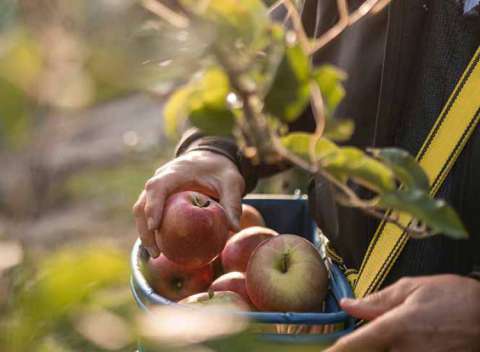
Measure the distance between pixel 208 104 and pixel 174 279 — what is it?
964 mm

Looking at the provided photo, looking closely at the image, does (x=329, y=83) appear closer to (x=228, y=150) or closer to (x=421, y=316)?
(x=421, y=316)

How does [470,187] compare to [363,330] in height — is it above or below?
above

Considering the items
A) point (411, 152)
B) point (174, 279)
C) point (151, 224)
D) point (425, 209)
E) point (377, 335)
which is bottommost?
point (174, 279)

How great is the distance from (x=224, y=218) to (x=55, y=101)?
115 centimetres

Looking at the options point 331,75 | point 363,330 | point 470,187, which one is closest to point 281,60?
point 331,75

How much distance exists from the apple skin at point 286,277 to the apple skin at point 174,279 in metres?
0.13

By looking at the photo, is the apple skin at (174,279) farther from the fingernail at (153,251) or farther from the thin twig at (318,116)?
the thin twig at (318,116)

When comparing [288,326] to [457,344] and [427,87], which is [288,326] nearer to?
[457,344]

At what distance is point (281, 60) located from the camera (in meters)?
0.49

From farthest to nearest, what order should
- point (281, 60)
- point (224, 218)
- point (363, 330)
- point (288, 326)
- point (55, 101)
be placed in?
point (224, 218) → point (288, 326) → point (363, 330) → point (281, 60) → point (55, 101)

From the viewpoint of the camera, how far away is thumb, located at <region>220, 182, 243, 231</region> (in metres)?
1.48

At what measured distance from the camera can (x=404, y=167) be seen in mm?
661

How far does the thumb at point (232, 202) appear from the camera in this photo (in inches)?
58.4

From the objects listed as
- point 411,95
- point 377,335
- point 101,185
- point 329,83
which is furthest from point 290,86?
point 411,95
